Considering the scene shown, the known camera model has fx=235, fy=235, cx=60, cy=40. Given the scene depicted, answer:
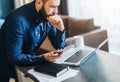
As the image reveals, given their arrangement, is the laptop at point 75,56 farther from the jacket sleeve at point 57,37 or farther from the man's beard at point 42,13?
the man's beard at point 42,13

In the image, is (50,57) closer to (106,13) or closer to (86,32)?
(86,32)

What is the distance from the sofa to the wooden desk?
804 mm

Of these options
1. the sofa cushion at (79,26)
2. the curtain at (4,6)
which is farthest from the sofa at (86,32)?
the curtain at (4,6)

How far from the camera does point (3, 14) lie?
428cm

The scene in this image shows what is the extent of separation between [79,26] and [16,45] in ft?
5.08

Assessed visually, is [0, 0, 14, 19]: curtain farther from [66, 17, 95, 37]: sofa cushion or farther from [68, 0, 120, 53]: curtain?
[66, 17, 95, 37]: sofa cushion

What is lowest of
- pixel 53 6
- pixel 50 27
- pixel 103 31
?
pixel 103 31

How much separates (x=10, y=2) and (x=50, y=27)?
258 cm

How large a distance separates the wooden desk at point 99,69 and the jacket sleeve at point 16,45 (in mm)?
59

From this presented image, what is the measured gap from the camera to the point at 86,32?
2.92 m

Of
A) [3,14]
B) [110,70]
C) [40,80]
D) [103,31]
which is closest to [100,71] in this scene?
[110,70]

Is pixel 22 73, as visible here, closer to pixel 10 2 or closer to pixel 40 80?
pixel 40 80

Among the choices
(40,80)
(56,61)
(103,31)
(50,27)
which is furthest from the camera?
(103,31)

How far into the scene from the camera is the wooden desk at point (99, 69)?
4.48 feet
